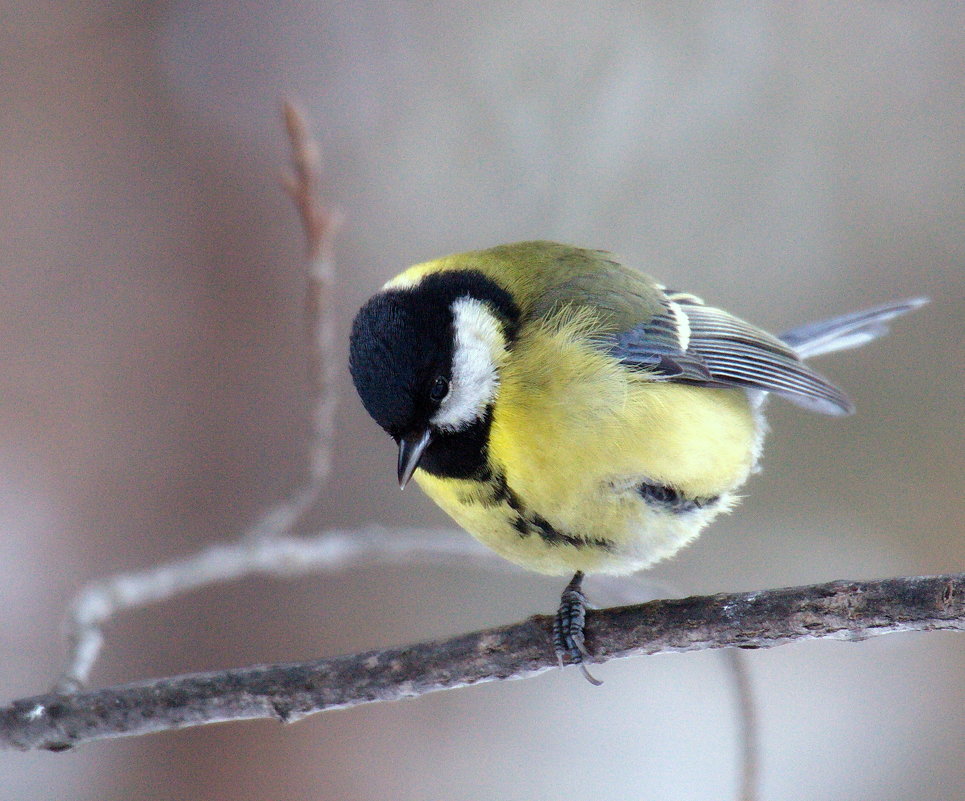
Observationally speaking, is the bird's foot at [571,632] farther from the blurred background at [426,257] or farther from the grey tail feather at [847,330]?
the blurred background at [426,257]

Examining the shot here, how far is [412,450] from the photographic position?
1.19 m

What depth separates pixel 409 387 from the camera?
1.17 metres

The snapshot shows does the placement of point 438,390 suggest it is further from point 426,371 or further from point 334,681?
point 334,681

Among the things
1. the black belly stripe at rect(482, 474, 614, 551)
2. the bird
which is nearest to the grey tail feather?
the bird

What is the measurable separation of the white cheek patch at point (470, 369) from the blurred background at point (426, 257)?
1247mm

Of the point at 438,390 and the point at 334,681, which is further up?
the point at 438,390

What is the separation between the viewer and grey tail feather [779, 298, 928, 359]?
1.73m

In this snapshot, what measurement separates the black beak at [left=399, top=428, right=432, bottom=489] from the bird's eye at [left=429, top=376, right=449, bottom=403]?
0.14ft

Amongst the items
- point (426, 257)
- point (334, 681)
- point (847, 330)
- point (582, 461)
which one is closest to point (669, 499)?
point (582, 461)

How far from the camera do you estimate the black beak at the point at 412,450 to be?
117cm

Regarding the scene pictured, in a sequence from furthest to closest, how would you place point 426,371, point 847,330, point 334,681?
1. point 847,330
2. point 426,371
3. point 334,681

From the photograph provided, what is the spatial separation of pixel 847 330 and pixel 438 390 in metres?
0.98

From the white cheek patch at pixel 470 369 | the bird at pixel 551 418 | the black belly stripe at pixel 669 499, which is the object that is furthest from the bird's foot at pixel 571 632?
the white cheek patch at pixel 470 369

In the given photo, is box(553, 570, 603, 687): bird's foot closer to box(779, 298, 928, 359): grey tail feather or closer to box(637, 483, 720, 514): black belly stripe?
box(637, 483, 720, 514): black belly stripe
